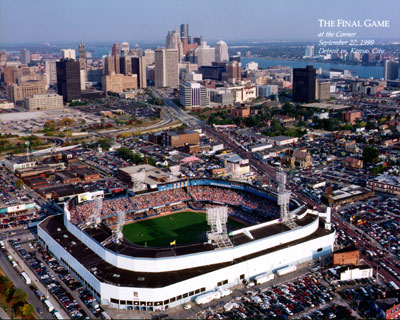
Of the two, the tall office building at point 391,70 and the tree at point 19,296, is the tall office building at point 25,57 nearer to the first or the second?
the tall office building at point 391,70

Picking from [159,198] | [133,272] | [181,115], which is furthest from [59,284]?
[181,115]

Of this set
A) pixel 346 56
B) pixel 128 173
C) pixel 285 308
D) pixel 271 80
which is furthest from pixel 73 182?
pixel 346 56

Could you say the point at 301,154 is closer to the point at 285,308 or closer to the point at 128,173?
the point at 128,173

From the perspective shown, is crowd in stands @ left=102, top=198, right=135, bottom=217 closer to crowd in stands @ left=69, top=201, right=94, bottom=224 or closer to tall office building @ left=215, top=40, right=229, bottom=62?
crowd in stands @ left=69, top=201, right=94, bottom=224

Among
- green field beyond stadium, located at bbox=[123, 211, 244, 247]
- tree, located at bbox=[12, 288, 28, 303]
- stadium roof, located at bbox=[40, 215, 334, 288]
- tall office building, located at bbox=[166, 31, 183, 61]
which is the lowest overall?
tree, located at bbox=[12, 288, 28, 303]

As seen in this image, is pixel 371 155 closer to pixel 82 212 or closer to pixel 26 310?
pixel 82 212

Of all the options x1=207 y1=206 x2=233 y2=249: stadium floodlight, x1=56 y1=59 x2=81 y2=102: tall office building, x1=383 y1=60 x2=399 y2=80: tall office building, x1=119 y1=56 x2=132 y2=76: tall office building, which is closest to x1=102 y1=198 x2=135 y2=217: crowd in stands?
x1=207 y1=206 x2=233 y2=249: stadium floodlight

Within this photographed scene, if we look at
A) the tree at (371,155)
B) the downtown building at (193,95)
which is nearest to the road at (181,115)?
the downtown building at (193,95)
